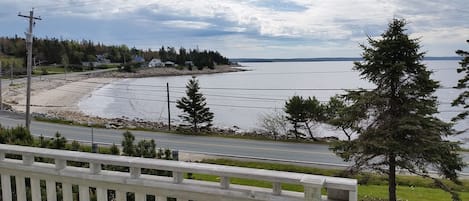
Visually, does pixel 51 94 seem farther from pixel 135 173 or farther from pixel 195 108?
pixel 135 173

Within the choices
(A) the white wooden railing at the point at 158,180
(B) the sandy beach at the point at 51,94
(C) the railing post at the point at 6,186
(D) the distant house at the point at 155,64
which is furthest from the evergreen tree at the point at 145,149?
(D) the distant house at the point at 155,64

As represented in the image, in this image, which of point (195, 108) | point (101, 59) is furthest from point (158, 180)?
point (101, 59)

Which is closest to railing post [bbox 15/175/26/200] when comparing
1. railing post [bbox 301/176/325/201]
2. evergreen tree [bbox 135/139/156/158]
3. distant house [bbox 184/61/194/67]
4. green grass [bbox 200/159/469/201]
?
railing post [bbox 301/176/325/201]

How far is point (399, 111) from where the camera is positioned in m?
9.40

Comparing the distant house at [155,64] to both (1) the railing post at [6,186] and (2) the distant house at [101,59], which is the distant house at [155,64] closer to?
(2) the distant house at [101,59]

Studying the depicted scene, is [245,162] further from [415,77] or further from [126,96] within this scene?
[126,96]

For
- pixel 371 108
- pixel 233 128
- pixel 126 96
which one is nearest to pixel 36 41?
pixel 126 96

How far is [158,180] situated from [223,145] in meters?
21.2

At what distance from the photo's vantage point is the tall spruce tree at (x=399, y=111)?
29.6ft

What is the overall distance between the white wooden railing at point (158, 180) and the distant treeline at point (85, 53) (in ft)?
305

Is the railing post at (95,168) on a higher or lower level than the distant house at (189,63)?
lower

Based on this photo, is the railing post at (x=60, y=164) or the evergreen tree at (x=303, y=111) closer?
the railing post at (x=60, y=164)

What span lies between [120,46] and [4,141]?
14607 cm

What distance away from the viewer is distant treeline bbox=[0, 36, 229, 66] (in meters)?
95.0
